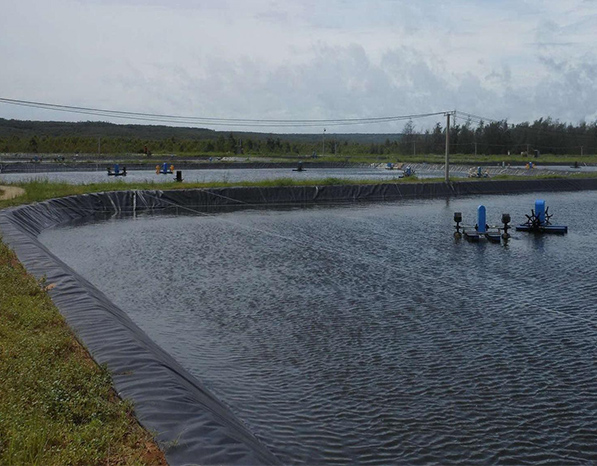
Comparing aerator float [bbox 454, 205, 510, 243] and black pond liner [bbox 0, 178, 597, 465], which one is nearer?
black pond liner [bbox 0, 178, 597, 465]

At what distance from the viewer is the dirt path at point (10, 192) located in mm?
25750

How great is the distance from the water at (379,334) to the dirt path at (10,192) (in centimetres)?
661

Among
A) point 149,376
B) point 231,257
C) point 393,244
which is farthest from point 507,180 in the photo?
point 149,376

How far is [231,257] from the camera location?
55.8ft

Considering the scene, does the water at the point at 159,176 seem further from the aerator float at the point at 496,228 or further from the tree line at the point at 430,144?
the tree line at the point at 430,144

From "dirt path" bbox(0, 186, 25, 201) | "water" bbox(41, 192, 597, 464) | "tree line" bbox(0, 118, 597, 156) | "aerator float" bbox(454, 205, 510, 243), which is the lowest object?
"water" bbox(41, 192, 597, 464)

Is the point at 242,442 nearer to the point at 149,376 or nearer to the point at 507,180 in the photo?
the point at 149,376

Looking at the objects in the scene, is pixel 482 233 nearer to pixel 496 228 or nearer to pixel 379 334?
pixel 496 228

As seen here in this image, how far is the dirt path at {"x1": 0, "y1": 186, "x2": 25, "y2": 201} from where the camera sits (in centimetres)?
2575

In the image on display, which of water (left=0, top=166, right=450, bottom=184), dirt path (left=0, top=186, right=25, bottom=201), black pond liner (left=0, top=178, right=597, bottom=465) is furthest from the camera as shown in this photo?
water (left=0, top=166, right=450, bottom=184)

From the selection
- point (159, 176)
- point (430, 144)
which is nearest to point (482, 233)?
point (159, 176)

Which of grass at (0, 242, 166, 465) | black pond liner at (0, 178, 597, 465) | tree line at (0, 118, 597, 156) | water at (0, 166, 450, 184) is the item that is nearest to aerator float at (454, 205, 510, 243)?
black pond liner at (0, 178, 597, 465)

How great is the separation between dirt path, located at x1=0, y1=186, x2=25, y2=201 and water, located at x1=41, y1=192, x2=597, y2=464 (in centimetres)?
661

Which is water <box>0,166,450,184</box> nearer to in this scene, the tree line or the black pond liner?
the black pond liner
